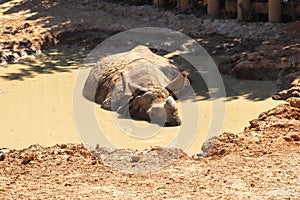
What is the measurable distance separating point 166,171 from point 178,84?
3464mm

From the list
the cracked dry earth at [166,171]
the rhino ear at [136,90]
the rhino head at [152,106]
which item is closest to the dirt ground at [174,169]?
the cracked dry earth at [166,171]

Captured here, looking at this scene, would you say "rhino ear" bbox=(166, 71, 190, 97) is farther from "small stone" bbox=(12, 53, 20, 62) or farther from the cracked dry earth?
"small stone" bbox=(12, 53, 20, 62)

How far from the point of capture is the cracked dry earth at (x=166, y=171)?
575 cm

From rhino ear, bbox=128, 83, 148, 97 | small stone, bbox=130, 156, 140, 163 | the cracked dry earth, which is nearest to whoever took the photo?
the cracked dry earth

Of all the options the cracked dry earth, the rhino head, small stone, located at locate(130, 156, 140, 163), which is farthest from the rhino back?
small stone, located at locate(130, 156, 140, 163)

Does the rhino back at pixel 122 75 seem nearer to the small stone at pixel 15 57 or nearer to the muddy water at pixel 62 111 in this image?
the muddy water at pixel 62 111

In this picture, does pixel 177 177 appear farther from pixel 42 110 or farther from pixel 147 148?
pixel 42 110

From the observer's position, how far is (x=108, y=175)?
20.7 ft

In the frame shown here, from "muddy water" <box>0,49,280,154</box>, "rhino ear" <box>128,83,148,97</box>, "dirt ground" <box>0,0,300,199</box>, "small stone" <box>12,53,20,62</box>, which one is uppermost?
"rhino ear" <box>128,83,148,97</box>

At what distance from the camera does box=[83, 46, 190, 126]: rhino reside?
8547 millimetres

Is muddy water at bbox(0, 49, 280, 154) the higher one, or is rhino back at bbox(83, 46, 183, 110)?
rhino back at bbox(83, 46, 183, 110)

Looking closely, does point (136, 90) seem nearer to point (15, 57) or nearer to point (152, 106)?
point (152, 106)

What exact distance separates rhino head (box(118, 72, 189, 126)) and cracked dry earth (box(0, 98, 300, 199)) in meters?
1.11

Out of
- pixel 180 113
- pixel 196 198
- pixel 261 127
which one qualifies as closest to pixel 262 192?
pixel 196 198
